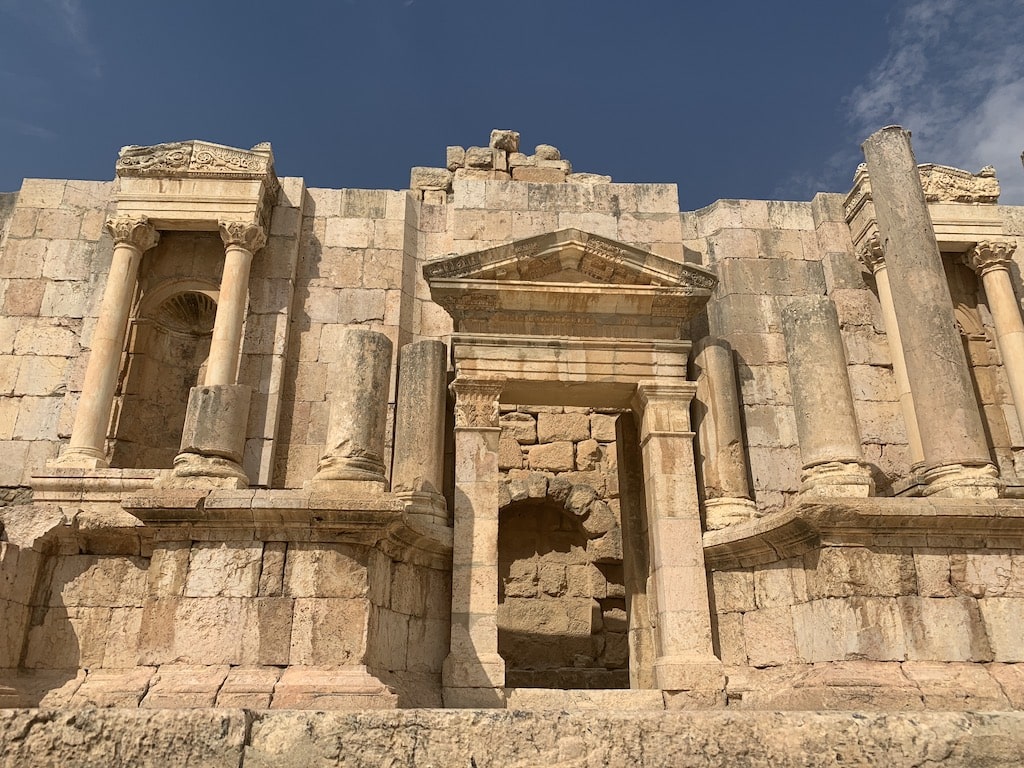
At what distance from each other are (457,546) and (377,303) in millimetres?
3923

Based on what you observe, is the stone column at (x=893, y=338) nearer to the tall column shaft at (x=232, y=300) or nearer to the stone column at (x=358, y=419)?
Answer: the stone column at (x=358, y=419)

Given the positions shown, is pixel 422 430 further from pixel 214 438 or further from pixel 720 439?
pixel 720 439

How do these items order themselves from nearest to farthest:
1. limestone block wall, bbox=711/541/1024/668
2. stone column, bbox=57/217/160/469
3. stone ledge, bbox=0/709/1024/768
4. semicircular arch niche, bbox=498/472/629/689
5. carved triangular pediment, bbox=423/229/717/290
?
stone ledge, bbox=0/709/1024/768 < limestone block wall, bbox=711/541/1024/668 < carved triangular pediment, bbox=423/229/717/290 < stone column, bbox=57/217/160/469 < semicircular arch niche, bbox=498/472/629/689

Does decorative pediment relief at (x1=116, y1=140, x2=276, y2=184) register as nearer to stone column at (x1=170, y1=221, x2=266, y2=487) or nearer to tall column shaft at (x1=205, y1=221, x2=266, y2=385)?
tall column shaft at (x1=205, y1=221, x2=266, y2=385)

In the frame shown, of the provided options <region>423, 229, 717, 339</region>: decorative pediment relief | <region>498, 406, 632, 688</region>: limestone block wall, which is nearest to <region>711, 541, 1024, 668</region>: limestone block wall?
<region>423, 229, 717, 339</region>: decorative pediment relief

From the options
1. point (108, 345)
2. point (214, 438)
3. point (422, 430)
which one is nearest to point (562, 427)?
point (422, 430)

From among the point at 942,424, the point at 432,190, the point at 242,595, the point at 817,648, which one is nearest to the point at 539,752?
the point at 242,595

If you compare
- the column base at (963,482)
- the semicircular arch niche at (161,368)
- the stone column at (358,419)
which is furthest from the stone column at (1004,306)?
the semicircular arch niche at (161,368)

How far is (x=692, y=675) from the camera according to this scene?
7.29 m

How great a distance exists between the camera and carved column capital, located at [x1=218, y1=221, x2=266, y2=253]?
10086 mm

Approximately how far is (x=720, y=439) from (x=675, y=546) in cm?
149

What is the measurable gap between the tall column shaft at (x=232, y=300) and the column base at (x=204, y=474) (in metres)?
2.41

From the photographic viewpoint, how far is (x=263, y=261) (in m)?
10.5

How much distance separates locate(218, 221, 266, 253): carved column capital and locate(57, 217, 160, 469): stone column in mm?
1119
